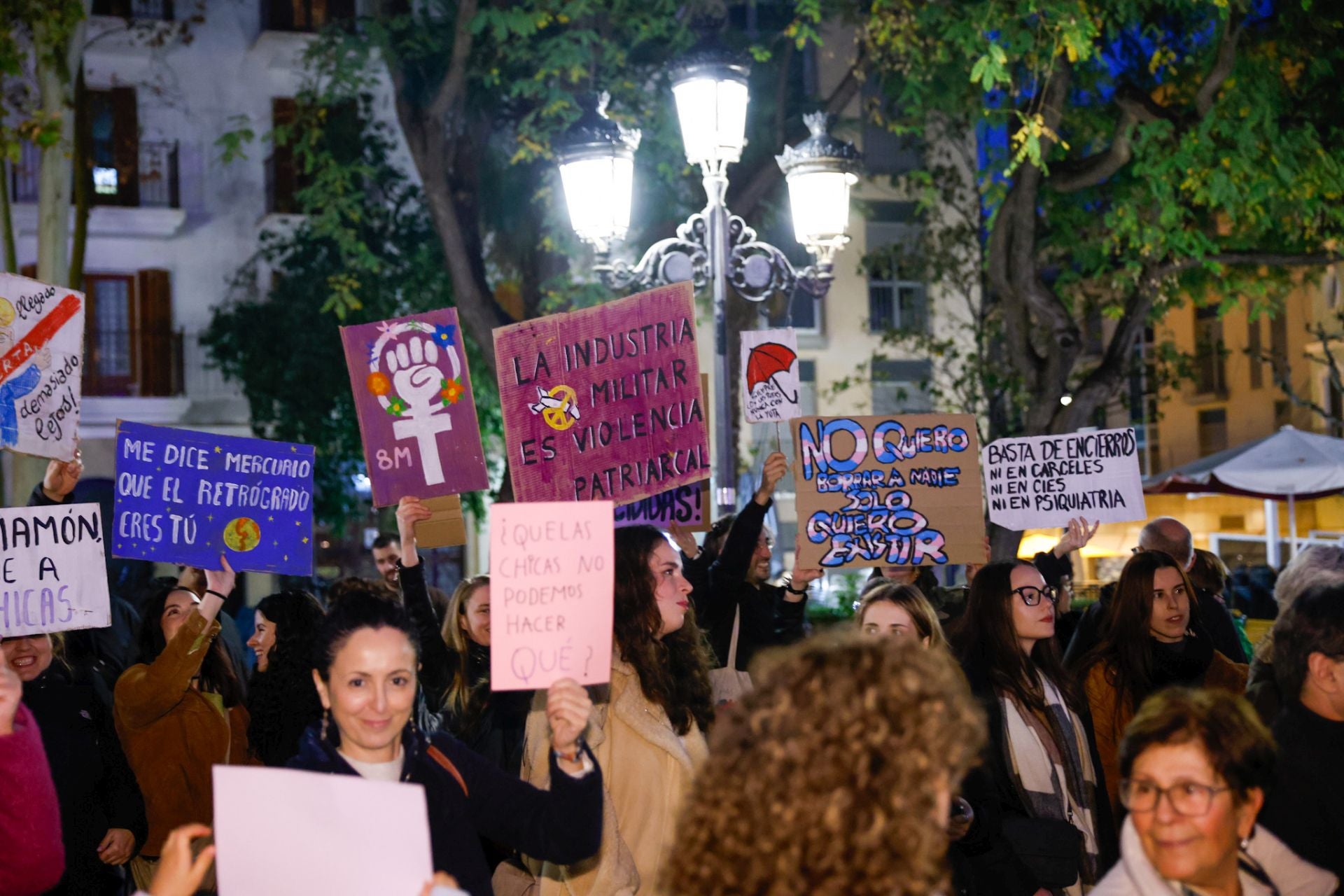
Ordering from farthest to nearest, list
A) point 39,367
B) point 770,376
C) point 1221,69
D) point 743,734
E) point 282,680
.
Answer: point 1221,69, point 770,376, point 39,367, point 282,680, point 743,734

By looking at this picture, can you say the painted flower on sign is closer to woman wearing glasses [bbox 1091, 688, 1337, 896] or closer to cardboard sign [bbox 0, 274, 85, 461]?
cardboard sign [bbox 0, 274, 85, 461]

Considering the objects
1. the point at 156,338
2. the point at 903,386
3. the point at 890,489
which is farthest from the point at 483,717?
the point at 903,386

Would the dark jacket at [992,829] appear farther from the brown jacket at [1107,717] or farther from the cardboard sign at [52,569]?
the cardboard sign at [52,569]

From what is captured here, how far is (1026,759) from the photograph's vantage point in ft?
16.2

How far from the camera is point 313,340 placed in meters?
20.2

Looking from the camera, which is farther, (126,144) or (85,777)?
(126,144)

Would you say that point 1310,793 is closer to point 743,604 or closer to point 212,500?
point 743,604

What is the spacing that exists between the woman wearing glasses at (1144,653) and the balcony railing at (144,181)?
813 inches

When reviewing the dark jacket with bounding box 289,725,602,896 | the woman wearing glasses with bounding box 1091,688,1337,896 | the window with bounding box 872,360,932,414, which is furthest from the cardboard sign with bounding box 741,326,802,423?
the window with bounding box 872,360,932,414

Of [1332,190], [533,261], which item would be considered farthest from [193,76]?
[1332,190]

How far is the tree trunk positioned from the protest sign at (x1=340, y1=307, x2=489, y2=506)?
7.44 meters

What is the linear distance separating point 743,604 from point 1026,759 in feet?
6.04

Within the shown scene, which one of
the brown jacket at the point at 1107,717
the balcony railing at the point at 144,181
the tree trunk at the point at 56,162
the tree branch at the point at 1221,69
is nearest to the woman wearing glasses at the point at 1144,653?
the brown jacket at the point at 1107,717

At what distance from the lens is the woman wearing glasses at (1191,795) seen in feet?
9.59
